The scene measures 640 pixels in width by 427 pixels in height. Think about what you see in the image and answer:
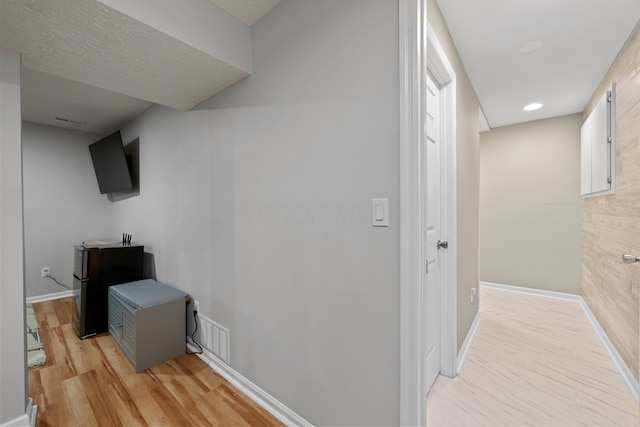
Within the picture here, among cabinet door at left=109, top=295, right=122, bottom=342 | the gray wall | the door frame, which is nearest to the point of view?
the door frame

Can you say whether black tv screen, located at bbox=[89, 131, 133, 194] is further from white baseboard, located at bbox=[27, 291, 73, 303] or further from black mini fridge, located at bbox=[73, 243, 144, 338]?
white baseboard, located at bbox=[27, 291, 73, 303]

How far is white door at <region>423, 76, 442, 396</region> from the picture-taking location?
5.44 feet

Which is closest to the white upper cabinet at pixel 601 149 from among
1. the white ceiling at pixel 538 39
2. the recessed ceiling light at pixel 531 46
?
the white ceiling at pixel 538 39

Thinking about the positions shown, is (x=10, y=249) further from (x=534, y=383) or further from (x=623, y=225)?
(x=623, y=225)

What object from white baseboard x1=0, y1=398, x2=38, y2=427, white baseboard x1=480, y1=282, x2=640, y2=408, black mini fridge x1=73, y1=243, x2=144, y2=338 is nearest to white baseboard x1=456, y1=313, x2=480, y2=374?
white baseboard x1=480, y1=282, x2=640, y2=408

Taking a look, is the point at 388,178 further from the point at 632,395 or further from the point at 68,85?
the point at 68,85

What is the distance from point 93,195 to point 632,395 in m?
5.79

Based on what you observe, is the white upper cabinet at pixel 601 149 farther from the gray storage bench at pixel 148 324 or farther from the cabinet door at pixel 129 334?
the cabinet door at pixel 129 334

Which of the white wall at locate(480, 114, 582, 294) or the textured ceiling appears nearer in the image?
the textured ceiling

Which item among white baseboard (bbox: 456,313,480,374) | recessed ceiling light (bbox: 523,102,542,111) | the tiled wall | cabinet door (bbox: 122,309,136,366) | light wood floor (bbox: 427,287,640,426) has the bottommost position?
light wood floor (bbox: 427,287,640,426)

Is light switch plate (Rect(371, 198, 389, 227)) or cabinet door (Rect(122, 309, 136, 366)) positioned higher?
light switch plate (Rect(371, 198, 389, 227))

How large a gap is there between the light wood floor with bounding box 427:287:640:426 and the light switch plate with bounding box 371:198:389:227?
122cm

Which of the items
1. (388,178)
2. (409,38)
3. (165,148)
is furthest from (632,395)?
(165,148)

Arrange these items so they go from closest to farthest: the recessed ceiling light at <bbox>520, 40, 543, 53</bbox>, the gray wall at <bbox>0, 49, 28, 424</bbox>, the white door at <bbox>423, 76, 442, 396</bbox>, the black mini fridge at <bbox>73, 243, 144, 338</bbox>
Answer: the gray wall at <bbox>0, 49, 28, 424</bbox>
the white door at <bbox>423, 76, 442, 396</bbox>
the recessed ceiling light at <bbox>520, 40, 543, 53</bbox>
the black mini fridge at <bbox>73, 243, 144, 338</bbox>
